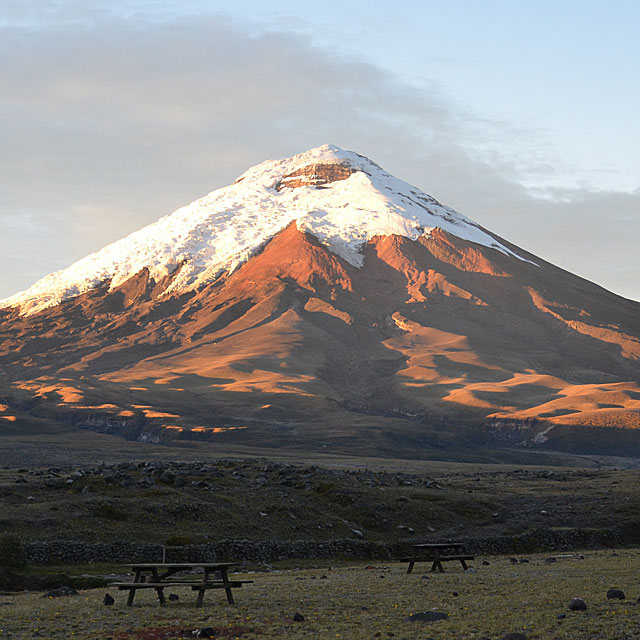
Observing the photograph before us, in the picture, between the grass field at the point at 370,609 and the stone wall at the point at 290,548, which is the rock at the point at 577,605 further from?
the stone wall at the point at 290,548

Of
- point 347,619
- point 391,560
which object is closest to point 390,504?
point 391,560

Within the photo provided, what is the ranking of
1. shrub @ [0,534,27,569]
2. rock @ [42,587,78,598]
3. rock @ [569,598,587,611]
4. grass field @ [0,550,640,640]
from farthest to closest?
1. shrub @ [0,534,27,569]
2. rock @ [42,587,78,598]
3. rock @ [569,598,587,611]
4. grass field @ [0,550,640,640]

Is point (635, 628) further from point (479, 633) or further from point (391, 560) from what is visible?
point (391, 560)

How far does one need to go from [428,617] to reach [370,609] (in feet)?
8.50

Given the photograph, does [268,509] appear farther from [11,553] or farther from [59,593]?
[59,593]

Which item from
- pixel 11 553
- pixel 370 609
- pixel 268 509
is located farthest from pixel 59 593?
pixel 268 509

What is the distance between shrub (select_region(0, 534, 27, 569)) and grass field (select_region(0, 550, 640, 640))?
5932 millimetres

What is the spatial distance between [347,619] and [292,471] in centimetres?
4721

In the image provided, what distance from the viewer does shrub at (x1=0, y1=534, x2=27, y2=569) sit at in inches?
1448

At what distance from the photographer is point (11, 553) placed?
3712cm

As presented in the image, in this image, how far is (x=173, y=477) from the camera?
59625 millimetres

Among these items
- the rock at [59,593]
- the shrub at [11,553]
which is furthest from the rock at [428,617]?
the shrub at [11,553]

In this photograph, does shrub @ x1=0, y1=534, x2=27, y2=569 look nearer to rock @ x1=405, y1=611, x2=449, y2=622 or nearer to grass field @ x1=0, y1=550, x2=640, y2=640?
grass field @ x1=0, y1=550, x2=640, y2=640

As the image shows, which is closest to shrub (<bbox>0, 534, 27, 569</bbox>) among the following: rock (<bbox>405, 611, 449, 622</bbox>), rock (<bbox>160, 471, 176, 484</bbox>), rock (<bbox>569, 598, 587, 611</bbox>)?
rock (<bbox>405, 611, 449, 622</bbox>)
